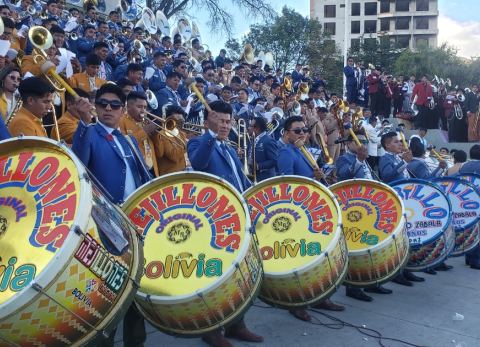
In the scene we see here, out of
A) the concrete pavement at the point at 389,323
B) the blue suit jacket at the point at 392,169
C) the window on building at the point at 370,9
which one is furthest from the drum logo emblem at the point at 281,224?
the window on building at the point at 370,9

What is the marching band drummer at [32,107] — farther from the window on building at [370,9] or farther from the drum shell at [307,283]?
the window on building at [370,9]

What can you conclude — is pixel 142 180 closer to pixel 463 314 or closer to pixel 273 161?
pixel 463 314

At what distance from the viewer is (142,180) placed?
392 centimetres

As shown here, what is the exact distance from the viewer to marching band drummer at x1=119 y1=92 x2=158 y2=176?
4801 millimetres

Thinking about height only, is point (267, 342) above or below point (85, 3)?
below

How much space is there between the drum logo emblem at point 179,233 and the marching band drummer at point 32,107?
1444 millimetres

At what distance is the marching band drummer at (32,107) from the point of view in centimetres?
396

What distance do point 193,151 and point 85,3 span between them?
12902mm

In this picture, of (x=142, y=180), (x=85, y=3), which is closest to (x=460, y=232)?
(x=142, y=180)

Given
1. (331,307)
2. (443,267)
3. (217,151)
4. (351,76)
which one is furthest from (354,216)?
(351,76)

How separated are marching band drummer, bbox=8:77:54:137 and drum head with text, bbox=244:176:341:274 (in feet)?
5.56

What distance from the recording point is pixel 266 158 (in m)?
7.62

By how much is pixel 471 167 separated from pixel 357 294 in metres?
3.82

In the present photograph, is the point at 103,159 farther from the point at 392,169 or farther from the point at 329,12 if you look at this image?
the point at 329,12
